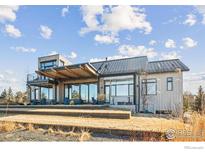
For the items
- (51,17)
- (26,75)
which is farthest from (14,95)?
(51,17)

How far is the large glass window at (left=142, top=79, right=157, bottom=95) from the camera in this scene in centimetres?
1405

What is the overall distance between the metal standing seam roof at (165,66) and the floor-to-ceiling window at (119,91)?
62.2 inches

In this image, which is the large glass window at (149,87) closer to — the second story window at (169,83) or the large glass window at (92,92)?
the second story window at (169,83)

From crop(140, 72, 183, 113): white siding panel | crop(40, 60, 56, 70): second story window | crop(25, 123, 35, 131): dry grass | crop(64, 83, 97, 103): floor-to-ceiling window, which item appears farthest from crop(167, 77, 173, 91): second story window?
crop(40, 60, 56, 70): second story window

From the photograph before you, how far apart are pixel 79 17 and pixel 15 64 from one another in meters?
3.19

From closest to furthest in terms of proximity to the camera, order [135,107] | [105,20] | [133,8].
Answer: [133,8], [105,20], [135,107]

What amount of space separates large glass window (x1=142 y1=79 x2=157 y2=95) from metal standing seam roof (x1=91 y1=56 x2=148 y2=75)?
838 millimetres

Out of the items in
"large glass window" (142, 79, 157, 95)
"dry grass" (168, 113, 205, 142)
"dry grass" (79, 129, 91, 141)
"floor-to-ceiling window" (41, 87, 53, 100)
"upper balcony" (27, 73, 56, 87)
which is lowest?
"dry grass" (79, 129, 91, 141)

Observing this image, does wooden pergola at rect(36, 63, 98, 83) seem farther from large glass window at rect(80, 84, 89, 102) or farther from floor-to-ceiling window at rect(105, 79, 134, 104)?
floor-to-ceiling window at rect(105, 79, 134, 104)

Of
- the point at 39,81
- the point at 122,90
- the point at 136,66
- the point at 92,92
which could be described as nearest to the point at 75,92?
the point at 92,92

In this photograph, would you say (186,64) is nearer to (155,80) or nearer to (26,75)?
(155,80)

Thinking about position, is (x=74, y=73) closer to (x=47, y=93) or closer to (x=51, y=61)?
(x=47, y=93)

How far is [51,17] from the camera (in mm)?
8484

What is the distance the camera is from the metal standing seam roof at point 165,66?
13.2 m
